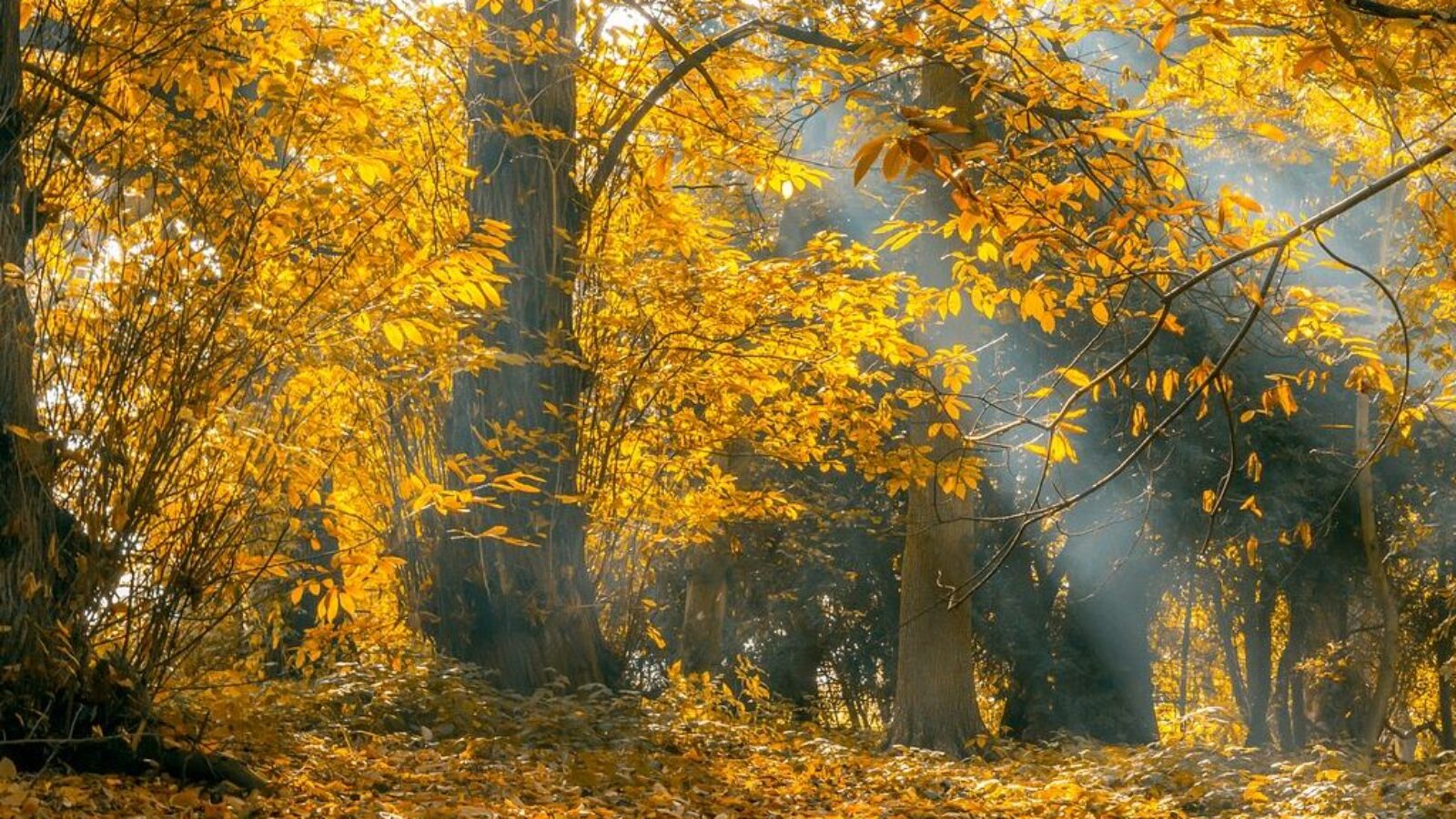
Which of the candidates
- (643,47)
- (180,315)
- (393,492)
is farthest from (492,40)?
(180,315)

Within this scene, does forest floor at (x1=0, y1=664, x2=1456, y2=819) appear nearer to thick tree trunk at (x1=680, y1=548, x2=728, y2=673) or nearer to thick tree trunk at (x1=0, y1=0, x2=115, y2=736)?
thick tree trunk at (x1=0, y1=0, x2=115, y2=736)

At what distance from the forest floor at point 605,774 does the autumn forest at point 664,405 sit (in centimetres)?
4

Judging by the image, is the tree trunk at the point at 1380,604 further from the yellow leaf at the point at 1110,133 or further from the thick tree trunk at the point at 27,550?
the thick tree trunk at the point at 27,550

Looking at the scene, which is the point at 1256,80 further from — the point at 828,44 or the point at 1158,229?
the point at 1158,229

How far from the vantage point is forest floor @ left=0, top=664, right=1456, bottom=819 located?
517cm

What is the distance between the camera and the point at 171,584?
192 inches

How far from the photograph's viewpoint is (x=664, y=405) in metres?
9.73

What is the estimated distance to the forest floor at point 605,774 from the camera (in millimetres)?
5172

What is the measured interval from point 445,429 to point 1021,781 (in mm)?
4156

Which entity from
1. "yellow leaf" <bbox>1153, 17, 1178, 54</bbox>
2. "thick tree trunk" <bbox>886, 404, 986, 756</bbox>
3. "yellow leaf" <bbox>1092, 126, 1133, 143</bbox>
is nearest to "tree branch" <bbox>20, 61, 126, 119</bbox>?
"yellow leaf" <bbox>1092, 126, 1133, 143</bbox>

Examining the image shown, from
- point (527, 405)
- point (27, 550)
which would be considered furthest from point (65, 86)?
point (527, 405)

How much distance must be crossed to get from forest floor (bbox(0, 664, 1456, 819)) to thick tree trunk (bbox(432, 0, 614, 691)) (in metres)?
0.49

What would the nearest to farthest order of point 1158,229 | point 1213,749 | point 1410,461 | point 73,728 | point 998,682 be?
point 73,728, point 1213,749, point 1158,229, point 1410,461, point 998,682

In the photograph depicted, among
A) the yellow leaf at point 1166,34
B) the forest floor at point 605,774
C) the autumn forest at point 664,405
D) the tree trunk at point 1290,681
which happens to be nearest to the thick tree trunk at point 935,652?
the autumn forest at point 664,405
